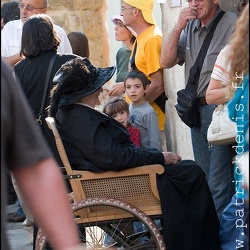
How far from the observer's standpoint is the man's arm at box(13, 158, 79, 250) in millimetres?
2672

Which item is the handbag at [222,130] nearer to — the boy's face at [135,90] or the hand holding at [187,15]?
the hand holding at [187,15]

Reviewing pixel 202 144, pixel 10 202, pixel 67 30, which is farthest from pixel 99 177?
pixel 67 30

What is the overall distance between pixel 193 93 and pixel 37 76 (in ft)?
3.91

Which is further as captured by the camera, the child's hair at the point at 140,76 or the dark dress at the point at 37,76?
the child's hair at the point at 140,76

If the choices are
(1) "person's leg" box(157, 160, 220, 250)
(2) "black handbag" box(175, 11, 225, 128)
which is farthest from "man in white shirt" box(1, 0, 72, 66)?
(1) "person's leg" box(157, 160, 220, 250)

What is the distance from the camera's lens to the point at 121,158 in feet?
17.2

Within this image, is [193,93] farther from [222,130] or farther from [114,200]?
[114,200]

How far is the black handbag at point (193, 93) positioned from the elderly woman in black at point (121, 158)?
1.97 feet

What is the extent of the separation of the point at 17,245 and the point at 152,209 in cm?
201

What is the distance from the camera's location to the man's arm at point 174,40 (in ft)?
20.1

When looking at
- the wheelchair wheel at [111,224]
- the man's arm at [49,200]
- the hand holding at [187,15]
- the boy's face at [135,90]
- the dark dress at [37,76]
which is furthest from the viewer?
the boy's face at [135,90]

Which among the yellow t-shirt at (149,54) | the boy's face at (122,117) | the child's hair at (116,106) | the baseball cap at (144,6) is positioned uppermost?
the baseball cap at (144,6)

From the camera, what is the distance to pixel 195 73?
6.07 meters

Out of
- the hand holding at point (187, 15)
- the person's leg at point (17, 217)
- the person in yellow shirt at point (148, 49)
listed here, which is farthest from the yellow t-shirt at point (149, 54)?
the person's leg at point (17, 217)
